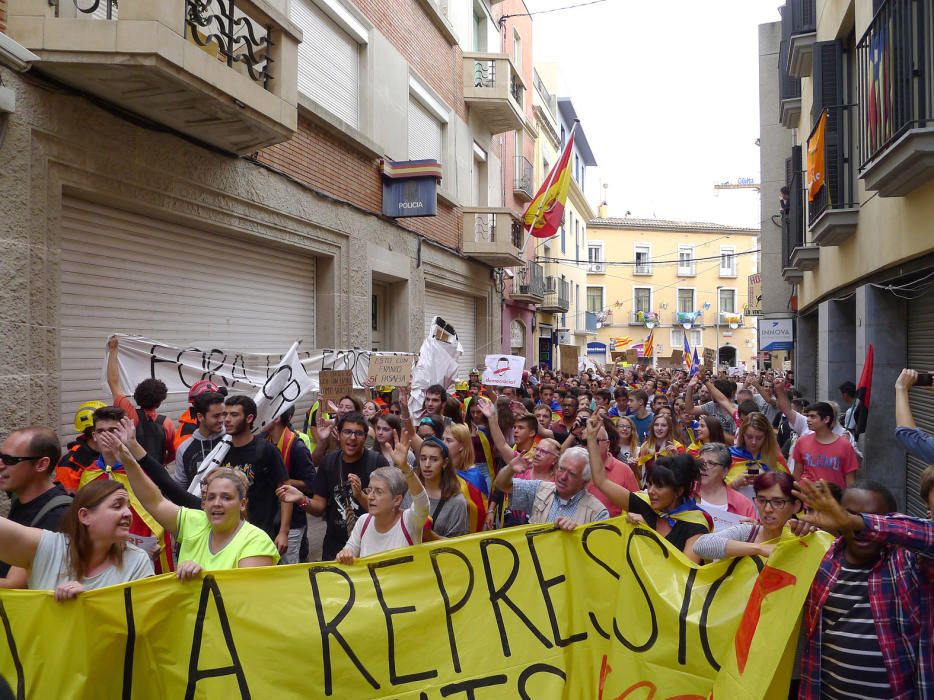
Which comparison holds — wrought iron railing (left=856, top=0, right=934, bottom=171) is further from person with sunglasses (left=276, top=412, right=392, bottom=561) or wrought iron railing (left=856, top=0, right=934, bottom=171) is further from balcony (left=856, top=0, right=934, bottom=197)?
person with sunglasses (left=276, top=412, right=392, bottom=561)

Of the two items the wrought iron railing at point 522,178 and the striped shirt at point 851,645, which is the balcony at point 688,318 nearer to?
the wrought iron railing at point 522,178

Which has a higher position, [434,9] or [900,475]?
[434,9]

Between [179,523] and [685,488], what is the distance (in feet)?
8.41

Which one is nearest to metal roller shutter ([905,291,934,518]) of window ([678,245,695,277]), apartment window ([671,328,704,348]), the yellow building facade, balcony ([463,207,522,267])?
balcony ([463,207,522,267])

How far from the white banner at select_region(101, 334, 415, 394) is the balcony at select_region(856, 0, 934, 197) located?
203 inches

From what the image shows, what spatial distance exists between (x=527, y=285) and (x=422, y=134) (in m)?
8.48

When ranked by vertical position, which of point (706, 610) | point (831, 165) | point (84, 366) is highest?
point (831, 165)

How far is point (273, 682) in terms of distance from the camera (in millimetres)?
3354

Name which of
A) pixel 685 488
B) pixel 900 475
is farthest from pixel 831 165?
pixel 685 488

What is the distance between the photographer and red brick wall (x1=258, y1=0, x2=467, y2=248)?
10328 millimetres

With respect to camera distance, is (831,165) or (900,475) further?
(831,165)

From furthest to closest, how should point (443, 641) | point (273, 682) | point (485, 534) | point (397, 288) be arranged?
point (397, 288), point (485, 534), point (443, 641), point (273, 682)

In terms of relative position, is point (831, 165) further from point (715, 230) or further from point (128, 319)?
point (715, 230)

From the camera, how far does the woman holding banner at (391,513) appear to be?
4016 millimetres
